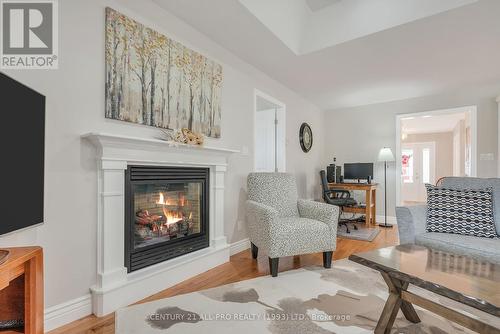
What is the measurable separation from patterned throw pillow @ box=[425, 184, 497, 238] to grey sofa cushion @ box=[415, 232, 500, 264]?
0.32 ft

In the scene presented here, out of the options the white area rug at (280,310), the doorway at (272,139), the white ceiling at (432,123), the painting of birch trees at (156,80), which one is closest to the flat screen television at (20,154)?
the painting of birch trees at (156,80)

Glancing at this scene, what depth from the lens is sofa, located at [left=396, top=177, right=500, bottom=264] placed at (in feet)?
5.90

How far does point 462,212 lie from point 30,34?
3.51m

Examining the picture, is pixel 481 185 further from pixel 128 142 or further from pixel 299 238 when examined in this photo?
pixel 128 142

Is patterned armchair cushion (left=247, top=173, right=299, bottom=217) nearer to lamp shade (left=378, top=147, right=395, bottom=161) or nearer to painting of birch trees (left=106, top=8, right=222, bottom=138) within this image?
painting of birch trees (left=106, top=8, right=222, bottom=138)

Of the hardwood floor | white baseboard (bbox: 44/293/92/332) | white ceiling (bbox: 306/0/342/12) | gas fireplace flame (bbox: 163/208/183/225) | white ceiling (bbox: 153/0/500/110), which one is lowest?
the hardwood floor

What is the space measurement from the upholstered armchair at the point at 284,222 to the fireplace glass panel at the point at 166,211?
574 millimetres

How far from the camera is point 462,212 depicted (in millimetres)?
2188

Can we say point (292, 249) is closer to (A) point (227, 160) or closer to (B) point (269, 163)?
(A) point (227, 160)

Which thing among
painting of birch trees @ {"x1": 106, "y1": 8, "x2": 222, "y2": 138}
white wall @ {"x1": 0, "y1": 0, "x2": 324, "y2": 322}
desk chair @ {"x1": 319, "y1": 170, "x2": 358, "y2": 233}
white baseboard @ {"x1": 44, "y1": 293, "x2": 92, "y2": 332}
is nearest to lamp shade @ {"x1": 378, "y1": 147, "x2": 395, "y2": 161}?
desk chair @ {"x1": 319, "y1": 170, "x2": 358, "y2": 233}

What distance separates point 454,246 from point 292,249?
1229 mm

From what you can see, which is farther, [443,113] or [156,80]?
[443,113]

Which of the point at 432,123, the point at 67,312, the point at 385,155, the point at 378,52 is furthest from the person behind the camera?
the point at 432,123

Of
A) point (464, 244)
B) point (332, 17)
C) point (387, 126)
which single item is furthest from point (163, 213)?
point (387, 126)
